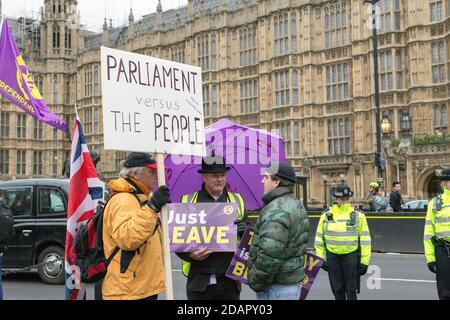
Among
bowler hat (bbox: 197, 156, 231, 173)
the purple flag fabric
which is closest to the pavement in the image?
the purple flag fabric

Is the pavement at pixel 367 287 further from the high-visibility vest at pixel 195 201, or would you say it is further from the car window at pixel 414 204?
the car window at pixel 414 204

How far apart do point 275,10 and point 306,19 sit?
2.55 metres

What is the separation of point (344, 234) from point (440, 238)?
1.09 meters

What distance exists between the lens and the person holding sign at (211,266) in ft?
15.9

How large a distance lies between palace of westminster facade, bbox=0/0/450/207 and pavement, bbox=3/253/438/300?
40.7 ft

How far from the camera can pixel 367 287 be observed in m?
9.80

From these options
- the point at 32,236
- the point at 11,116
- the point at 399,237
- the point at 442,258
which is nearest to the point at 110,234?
the point at 442,258

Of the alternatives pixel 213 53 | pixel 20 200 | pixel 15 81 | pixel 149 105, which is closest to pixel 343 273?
pixel 149 105

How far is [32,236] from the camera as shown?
1020 centimetres

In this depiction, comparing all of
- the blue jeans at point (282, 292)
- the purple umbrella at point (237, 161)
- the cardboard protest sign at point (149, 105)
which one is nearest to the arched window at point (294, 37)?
the purple umbrella at point (237, 161)

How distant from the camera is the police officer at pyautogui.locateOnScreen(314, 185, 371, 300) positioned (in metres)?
6.77

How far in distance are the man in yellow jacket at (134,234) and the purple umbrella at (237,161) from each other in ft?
5.27

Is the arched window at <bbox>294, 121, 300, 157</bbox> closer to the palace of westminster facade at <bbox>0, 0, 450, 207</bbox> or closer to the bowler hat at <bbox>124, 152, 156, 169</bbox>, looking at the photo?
the palace of westminster facade at <bbox>0, 0, 450, 207</bbox>

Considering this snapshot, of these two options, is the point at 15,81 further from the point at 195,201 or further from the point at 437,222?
the point at 437,222
